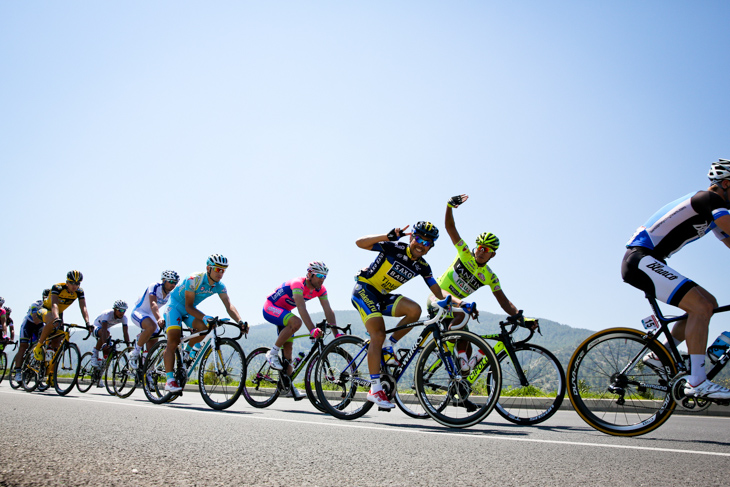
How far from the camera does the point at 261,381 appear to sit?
9.27 meters

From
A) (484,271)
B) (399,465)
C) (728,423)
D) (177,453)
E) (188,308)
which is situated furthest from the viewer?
(188,308)

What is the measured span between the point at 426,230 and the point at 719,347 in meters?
3.14

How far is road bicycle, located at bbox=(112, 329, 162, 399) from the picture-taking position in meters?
11.0

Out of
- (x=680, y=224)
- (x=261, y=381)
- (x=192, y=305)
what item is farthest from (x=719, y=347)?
(x=192, y=305)

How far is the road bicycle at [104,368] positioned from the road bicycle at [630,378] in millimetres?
9518

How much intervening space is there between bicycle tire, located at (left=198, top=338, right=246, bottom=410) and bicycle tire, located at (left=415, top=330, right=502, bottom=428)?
9.84 ft

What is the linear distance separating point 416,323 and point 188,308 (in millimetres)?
4297

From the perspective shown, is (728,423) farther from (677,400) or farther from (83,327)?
(83,327)

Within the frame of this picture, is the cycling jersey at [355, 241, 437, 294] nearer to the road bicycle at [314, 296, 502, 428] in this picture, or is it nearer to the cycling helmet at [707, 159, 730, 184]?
the road bicycle at [314, 296, 502, 428]

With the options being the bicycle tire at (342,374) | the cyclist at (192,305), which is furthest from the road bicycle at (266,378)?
the bicycle tire at (342,374)

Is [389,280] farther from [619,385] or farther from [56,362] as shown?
[56,362]

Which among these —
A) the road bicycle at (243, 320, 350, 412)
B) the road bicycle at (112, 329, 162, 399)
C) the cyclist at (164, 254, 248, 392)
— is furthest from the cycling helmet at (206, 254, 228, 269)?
the road bicycle at (112, 329, 162, 399)

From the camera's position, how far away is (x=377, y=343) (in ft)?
21.8

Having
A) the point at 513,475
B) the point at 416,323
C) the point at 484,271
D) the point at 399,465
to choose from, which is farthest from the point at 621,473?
the point at 484,271
